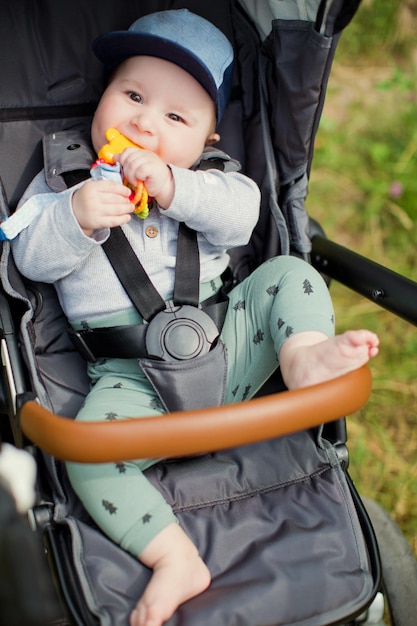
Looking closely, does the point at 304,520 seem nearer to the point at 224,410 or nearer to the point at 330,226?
the point at 224,410

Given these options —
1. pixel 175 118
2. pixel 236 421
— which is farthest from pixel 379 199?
pixel 236 421

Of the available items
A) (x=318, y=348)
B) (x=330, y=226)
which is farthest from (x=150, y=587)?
(x=330, y=226)

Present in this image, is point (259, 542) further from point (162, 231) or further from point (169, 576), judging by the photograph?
point (162, 231)

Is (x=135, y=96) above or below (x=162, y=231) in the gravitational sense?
above

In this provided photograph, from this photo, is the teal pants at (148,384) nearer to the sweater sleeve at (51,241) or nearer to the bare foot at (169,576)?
the bare foot at (169,576)

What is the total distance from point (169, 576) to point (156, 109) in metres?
0.80

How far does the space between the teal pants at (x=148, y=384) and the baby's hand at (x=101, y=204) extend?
0.65 feet

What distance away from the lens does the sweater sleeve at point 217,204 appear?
1.28m

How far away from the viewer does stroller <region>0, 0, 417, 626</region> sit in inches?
37.1

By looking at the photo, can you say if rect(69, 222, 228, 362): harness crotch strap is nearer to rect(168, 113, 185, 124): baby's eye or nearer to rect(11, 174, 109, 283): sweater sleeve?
rect(11, 174, 109, 283): sweater sleeve

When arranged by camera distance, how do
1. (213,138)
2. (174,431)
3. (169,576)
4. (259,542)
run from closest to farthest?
(174,431) < (169,576) < (259,542) < (213,138)

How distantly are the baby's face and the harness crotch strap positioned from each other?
0.15 m

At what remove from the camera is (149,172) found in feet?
4.00

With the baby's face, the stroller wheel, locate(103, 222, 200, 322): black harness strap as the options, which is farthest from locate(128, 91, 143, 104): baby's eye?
the stroller wheel
